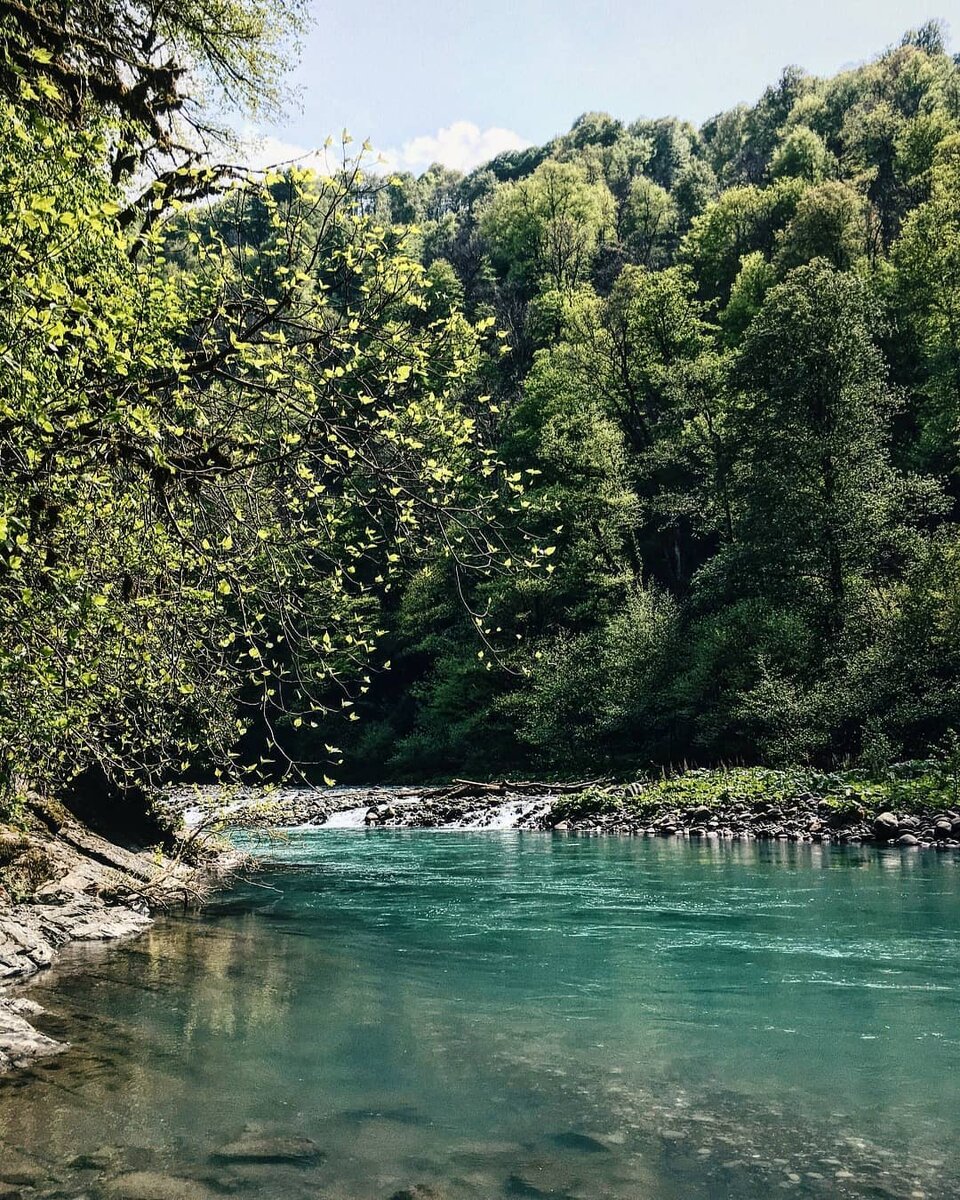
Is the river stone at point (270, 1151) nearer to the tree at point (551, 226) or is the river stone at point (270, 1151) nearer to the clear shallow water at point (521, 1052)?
the clear shallow water at point (521, 1052)

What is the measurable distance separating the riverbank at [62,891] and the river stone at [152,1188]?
2901 mm

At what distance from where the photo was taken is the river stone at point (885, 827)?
64.0 ft

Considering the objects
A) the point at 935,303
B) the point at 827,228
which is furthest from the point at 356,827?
the point at 827,228

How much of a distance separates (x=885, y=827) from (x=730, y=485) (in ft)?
70.6

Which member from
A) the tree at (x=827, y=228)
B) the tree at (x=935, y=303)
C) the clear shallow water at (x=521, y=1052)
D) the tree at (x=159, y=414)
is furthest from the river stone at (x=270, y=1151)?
the tree at (x=827, y=228)

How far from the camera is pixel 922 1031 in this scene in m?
7.52

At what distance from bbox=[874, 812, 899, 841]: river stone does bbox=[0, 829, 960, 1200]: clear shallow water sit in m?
5.83

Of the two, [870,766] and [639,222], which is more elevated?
[639,222]

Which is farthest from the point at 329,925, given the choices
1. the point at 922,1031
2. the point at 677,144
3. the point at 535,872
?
the point at 677,144

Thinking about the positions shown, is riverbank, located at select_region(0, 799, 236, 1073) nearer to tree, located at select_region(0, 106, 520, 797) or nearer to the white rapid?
tree, located at select_region(0, 106, 520, 797)

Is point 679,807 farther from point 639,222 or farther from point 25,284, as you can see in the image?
point 639,222

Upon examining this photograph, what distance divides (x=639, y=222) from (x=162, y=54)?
244ft

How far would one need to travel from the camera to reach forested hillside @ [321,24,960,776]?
30.2 meters

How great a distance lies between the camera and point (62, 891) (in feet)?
39.3
